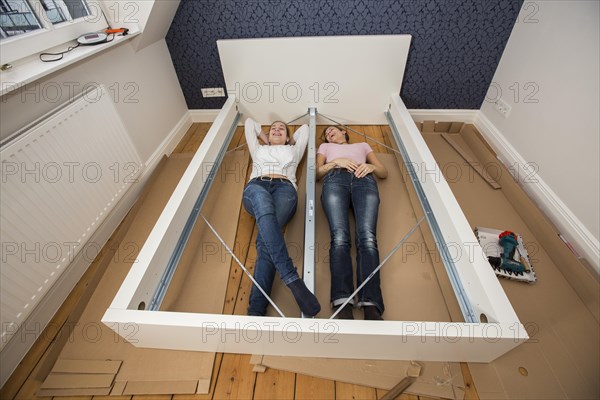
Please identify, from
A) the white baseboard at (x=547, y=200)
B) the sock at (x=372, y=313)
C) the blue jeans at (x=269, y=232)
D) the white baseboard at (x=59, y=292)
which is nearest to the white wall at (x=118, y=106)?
the white baseboard at (x=59, y=292)

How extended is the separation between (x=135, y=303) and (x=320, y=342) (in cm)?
67

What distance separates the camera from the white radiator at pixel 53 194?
1.14m

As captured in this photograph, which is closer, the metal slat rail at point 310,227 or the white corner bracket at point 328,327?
the white corner bracket at point 328,327

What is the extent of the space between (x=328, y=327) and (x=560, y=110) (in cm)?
188

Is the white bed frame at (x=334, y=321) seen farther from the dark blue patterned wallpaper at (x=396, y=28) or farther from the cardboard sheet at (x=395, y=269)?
the dark blue patterned wallpaper at (x=396, y=28)

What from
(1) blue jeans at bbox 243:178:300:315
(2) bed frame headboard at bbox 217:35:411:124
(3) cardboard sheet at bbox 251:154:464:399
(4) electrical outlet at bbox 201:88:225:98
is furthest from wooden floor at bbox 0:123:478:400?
(4) electrical outlet at bbox 201:88:225:98

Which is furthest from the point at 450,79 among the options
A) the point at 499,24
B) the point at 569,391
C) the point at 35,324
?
the point at 35,324

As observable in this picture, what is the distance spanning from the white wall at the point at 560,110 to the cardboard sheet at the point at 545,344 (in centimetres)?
18

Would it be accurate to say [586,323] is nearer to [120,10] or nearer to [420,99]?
[420,99]

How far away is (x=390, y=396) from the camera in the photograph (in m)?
1.01

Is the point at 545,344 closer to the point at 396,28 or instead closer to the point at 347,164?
the point at 347,164

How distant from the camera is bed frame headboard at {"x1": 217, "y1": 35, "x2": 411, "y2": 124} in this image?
2.25 meters

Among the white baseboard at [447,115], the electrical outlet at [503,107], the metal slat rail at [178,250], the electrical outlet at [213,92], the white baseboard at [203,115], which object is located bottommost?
the metal slat rail at [178,250]

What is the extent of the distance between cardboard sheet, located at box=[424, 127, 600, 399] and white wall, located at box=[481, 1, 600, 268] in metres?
0.18
